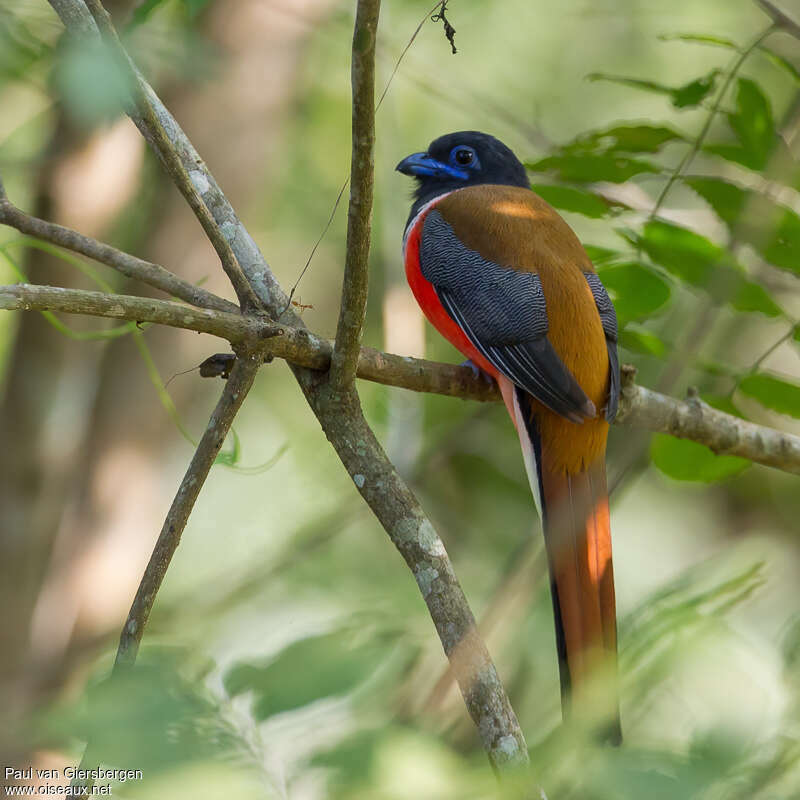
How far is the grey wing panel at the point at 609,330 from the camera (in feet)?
9.16

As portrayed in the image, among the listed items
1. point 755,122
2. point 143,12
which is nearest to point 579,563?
point 755,122

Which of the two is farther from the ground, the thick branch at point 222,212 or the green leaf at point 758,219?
the green leaf at point 758,219

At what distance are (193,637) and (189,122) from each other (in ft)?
12.8

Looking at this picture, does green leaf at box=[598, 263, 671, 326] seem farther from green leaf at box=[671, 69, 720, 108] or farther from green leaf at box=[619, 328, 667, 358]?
green leaf at box=[671, 69, 720, 108]

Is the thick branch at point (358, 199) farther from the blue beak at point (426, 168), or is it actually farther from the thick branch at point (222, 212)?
the blue beak at point (426, 168)

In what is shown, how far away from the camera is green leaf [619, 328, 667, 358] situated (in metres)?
2.91

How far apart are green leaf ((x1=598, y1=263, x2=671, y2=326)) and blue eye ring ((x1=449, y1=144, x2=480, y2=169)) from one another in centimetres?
116

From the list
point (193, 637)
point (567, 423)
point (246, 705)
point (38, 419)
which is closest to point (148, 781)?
point (246, 705)

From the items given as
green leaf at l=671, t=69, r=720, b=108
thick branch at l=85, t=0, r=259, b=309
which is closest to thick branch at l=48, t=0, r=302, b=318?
thick branch at l=85, t=0, r=259, b=309

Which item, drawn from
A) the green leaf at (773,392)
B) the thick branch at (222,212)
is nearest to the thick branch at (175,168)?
the thick branch at (222,212)

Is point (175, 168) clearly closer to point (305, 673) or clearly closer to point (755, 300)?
point (305, 673)

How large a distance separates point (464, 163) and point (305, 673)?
10.8 feet

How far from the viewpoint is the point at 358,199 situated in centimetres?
180

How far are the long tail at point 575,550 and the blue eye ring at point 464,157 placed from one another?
120 centimetres
